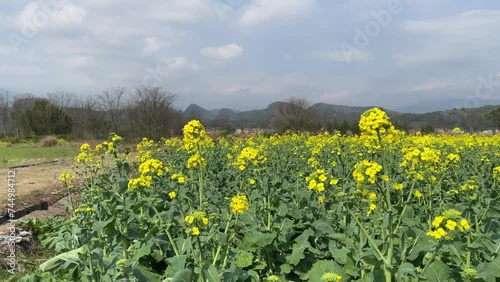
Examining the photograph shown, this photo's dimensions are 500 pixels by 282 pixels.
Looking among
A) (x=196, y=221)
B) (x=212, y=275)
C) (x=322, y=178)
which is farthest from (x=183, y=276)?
(x=322, y=178)

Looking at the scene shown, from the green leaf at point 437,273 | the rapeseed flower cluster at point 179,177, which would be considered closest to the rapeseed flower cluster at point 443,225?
the green leaf at point 437,273

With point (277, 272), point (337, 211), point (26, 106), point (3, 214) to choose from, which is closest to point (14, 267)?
point (3, 214)

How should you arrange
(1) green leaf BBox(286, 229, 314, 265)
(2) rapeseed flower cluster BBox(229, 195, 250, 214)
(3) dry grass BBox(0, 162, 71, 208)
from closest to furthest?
1. (2) rapeseed flower cluster BBox(229, 195, 250, 214)
2. (1) green leaf BBox(286, 229, 314, 265)
3. (3) dry grass BBox(0, 162, 71, 208)

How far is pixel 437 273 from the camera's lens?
7.64 feet

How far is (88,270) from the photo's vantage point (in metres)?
2.80

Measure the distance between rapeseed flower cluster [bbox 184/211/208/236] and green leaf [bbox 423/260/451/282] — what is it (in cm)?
131

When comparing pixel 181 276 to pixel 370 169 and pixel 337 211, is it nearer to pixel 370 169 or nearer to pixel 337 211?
pixel 370 169

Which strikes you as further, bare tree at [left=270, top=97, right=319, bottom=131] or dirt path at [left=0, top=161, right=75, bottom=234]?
bare tree at [left=270, top=97, right=319, bottom=131]

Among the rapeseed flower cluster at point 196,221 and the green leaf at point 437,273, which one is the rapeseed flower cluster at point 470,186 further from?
the rapeseed flower cluster at point 196,221

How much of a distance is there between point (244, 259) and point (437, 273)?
1.33 metres

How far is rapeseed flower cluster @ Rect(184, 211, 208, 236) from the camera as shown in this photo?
2.46 meters

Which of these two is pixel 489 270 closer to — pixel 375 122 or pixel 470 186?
pixel 375 122

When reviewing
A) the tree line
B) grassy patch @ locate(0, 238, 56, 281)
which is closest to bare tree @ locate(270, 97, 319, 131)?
the tree line

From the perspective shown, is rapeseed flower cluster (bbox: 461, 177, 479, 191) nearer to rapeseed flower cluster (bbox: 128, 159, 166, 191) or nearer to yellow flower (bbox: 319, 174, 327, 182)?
yellow flower (bbox: 319, 174, 327, 182)
